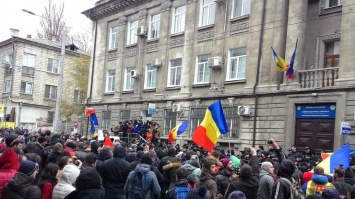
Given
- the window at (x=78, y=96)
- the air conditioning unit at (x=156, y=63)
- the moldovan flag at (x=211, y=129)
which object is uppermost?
the air conditioning unit at (x=156, y=63)

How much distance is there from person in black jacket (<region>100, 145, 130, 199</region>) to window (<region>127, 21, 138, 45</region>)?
2210 cm

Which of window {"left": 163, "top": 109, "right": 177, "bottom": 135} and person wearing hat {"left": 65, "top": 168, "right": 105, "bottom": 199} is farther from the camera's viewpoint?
window {"left": 163, "top": 109, "right": 177, "bottom": 135}

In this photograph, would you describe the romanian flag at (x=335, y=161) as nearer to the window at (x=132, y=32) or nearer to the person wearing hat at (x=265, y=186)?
the person wearing hat at (x=265, y=186)

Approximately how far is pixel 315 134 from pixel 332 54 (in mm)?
3541

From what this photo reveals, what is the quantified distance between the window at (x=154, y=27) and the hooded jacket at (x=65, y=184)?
878 inches

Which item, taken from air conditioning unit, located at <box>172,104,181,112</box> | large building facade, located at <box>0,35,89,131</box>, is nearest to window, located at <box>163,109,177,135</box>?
air conditioning unit, located at <box>172,104,181,112</box>

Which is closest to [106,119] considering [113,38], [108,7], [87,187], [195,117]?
[113,38]

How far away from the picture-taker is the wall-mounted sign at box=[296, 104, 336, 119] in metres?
17.1

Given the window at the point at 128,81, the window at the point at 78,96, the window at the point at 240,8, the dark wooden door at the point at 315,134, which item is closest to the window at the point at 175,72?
the window at the point at 128,81

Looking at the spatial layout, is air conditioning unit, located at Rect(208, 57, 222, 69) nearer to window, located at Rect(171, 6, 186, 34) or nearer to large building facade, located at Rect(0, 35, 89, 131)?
window, located at Rect(171, 6, 186, 34)

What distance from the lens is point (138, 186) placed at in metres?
7.82

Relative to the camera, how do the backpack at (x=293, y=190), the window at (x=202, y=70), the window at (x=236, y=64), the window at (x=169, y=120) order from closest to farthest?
the backpack at (x=293, y=190) → the window at (x=236, y=64) → the window at (x=202, y=70) → the window at (x=169, y=120)

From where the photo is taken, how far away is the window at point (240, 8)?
21.6 meters

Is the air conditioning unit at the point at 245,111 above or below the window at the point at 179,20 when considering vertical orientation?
below
